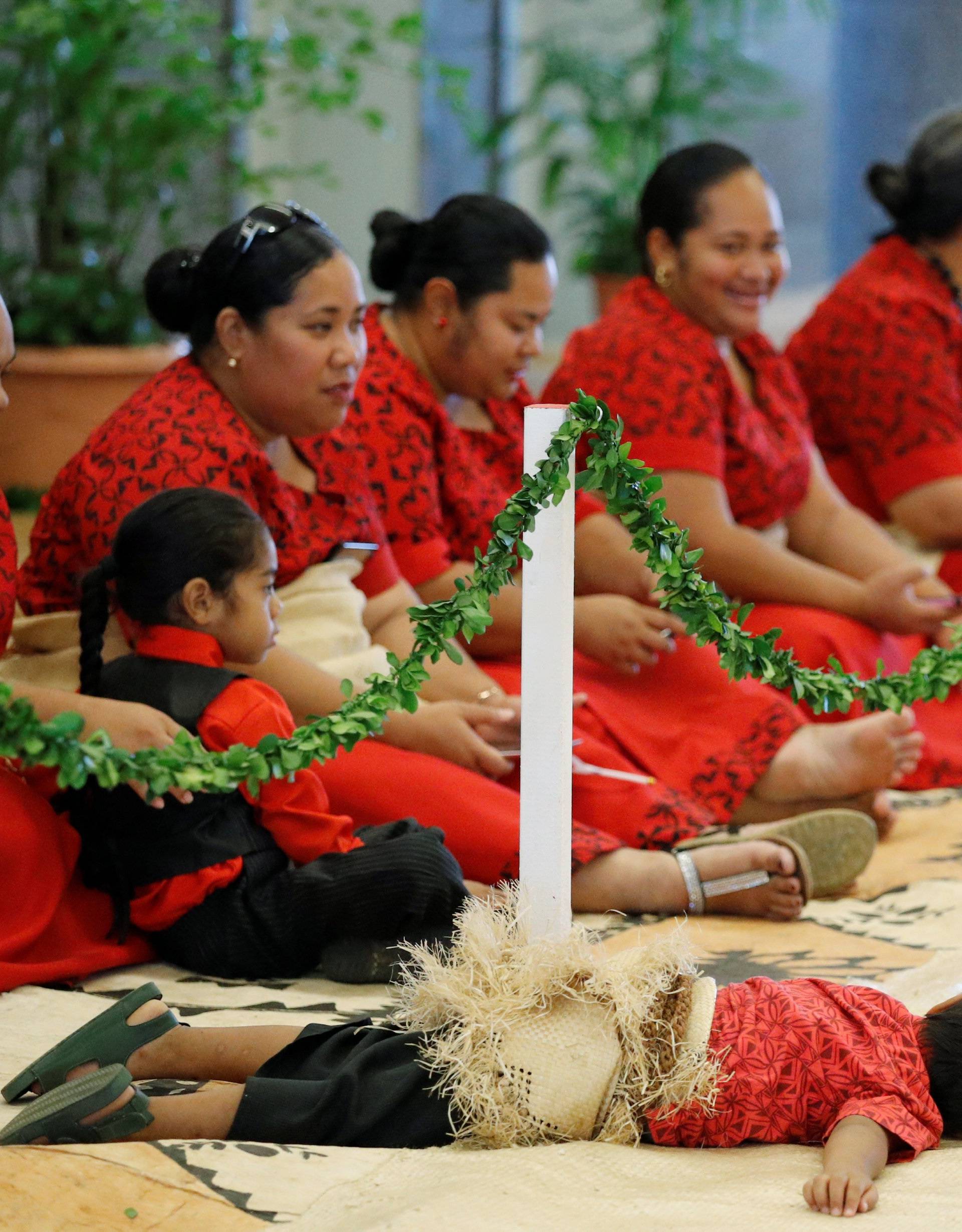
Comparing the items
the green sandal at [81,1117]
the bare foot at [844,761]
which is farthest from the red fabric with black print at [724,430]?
the green sandal at [81,1117]

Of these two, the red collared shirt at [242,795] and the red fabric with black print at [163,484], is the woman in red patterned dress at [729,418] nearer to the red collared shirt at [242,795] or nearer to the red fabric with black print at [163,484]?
the red fabric with black print at [163,484]

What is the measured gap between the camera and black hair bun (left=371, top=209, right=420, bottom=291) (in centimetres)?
321

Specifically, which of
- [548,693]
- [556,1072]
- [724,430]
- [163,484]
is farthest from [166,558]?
[724,430]

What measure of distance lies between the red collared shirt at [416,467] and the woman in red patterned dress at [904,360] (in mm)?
889

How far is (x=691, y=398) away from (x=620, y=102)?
382 cm

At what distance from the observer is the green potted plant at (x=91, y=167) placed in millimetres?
5113

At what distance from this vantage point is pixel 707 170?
3.41 m

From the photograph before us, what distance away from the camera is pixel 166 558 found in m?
2.21

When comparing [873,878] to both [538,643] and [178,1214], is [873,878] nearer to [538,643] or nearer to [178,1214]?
[538,643]

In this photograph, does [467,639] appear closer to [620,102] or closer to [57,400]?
[57,400]

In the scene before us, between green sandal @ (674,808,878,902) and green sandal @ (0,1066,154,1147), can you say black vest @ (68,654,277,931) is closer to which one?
green sandal @ (0,1066,154,1147)

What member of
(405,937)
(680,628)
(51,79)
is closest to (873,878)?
(680,628)

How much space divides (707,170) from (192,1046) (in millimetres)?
2274

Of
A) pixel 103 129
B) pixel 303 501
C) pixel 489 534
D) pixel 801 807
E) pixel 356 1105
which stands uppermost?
pixel 103 129
